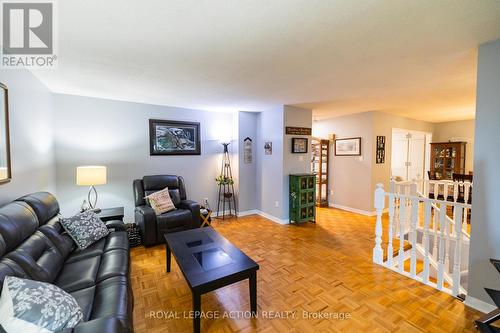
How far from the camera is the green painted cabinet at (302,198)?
13.7ft

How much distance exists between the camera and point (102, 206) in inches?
144

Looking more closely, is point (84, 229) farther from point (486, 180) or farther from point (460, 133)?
point (460, 133)

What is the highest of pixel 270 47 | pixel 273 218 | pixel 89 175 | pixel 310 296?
pixel 270 47

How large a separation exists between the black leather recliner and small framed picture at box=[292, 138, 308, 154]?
2.15 meters

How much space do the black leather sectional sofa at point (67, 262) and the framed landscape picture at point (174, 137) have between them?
2010mm

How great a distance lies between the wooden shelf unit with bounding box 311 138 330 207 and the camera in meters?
5.63

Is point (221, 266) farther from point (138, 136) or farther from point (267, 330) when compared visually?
point (138, 136)

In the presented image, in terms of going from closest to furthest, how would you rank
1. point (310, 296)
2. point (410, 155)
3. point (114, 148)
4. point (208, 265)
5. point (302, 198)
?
point (208, 265) → point (310, 296) → point (114, 148) → point (302, 198) → point (410, 155)

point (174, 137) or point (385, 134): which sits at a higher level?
point (385, 134)

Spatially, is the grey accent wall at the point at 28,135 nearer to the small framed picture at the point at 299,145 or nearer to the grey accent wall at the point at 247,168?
the grey accent wall at the point at 247,168

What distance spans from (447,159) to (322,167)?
3420mm

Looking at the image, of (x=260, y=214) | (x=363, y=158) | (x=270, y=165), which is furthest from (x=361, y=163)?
(x=260, y=214)

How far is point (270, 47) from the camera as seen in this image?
6.16 ft

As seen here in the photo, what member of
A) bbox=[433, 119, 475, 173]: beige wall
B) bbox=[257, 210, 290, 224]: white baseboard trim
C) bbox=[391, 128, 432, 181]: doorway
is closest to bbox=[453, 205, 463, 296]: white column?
bbox=[257, 210, 290, 224]: white baseboard trim
